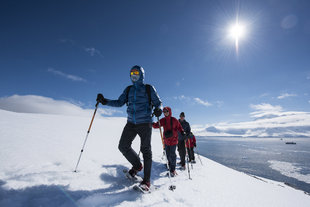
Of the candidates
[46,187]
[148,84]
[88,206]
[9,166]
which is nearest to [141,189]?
[88,206]

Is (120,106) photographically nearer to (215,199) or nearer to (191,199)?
(191,199)

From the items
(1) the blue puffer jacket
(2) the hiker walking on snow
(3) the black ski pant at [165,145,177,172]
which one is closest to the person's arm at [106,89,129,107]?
(1) the blue puffer jacket

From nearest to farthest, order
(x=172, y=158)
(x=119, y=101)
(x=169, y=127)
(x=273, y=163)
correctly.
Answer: (x=119, y=101)
(x=172, y=158)
(x=169, y=127)
(x=273, y=163)

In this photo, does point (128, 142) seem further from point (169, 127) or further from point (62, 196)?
point (169, 127)

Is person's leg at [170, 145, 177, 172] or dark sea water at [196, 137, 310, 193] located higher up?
person's leg at [170, 145, 177, 172]

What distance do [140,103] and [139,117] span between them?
12.5 inches

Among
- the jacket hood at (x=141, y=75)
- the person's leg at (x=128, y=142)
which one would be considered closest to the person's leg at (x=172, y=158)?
the person's leg at (x=128, y=142)

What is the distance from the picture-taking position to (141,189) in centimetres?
259

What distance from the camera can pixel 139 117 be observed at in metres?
3.05

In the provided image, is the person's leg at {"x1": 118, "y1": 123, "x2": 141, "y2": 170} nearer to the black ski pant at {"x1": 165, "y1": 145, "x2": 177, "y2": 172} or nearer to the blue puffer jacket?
the blue puffer jacket

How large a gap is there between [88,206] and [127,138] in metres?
1.32

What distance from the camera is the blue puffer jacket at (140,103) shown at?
307 cm

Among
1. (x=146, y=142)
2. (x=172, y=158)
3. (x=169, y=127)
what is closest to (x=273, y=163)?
(x=172, y=158)

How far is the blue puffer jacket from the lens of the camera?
3072mm
